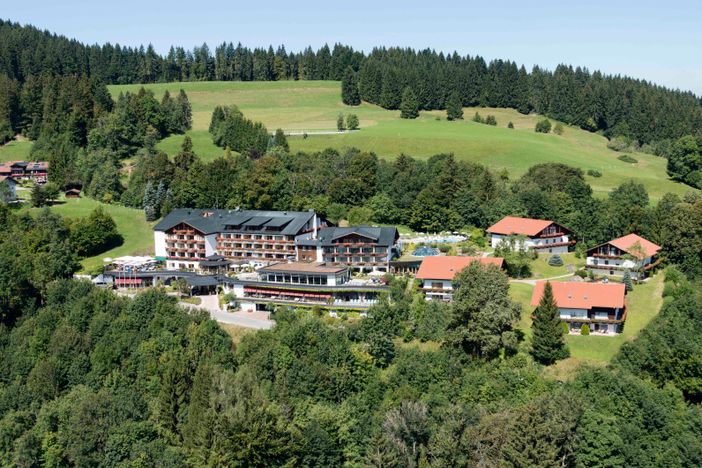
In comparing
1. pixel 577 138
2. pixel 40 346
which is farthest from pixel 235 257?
pixel 577 138

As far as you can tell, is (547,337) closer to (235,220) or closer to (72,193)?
(235,220)

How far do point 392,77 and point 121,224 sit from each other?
73.1m

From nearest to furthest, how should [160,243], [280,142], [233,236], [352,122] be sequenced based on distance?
1. [233,236]
2. [160,243]
3. [280,142]
4. [352,122]

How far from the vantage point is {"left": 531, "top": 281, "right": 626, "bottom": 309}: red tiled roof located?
53.7 m

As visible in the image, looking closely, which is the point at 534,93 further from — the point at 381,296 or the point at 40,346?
the point at 40,346

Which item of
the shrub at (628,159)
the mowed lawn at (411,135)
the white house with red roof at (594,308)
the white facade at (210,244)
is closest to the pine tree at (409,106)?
the mowed lawn at (411,135)

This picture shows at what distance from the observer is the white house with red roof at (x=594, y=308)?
53.6 m

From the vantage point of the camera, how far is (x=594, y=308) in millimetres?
54094

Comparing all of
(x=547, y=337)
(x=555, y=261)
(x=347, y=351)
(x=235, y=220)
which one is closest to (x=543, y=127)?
(x=555, y=261)

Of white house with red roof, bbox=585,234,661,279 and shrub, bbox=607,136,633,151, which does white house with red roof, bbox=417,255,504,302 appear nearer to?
white house with red roof, bbox=585,234,661,279

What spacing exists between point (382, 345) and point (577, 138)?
86935 millimetres

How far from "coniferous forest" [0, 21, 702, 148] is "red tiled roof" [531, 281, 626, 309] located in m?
74.2

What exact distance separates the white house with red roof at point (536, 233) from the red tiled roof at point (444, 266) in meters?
10.4

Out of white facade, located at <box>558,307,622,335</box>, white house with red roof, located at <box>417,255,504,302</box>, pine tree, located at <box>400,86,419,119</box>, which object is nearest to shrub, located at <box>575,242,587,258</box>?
white house with red roof, located at <box>417,255,504,302</box>
